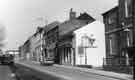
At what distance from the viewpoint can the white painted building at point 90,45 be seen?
1956 inches

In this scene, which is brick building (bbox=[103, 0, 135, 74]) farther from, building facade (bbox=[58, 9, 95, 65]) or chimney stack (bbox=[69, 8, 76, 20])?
chimney stack (bbox=[69, 8, 76, 20])

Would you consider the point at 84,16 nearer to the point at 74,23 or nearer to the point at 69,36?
the point at 74,23

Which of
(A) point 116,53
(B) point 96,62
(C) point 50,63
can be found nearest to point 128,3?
(A) point 116,53

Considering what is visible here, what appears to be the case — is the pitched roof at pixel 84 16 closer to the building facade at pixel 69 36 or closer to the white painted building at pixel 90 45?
the building facade at pixel 69 36

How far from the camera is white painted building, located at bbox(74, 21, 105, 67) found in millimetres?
49688

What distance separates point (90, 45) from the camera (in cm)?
4966

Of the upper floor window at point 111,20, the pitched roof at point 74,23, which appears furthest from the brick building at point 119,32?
the pitched roof at point 74,23

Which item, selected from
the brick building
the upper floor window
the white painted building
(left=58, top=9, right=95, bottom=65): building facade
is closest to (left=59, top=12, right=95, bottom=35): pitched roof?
(left=58, top=9, right=95, bottom=65): building facade

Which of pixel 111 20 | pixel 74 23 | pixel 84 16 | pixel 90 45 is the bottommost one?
pixel 90 45

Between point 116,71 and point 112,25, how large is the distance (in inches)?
357

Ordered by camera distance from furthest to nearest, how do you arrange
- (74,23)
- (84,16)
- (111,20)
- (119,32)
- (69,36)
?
(84,16), (74,23), (69,36), (111,20), (119,32)

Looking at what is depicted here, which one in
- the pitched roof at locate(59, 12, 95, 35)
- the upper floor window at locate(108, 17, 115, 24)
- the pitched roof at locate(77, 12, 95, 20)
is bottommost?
the upper floor window at locate(108, 17, 115, 24)

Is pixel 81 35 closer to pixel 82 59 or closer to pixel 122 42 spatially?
pixel 82 59

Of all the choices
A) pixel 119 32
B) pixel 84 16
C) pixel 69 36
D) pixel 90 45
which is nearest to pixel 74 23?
pixel 84 16
